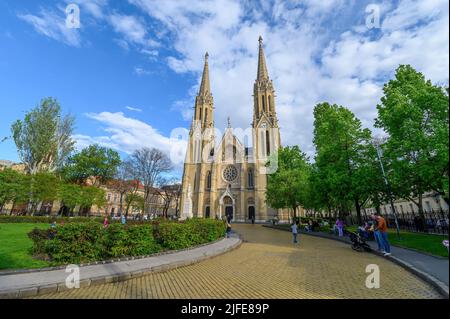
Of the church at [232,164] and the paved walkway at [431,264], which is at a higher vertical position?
the church at [232,164]

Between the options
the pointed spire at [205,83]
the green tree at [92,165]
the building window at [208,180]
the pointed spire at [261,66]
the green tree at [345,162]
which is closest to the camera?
the green tree at [345,162]

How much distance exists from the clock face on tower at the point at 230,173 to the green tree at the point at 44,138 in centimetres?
3112

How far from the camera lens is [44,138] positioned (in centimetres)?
3700

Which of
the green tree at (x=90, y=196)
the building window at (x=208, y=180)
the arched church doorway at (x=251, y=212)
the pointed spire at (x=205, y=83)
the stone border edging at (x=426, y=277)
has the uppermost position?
the pointed spire at (x=205, y=83)

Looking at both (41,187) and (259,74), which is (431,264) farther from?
(259,74)

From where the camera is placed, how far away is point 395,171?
14.2 m

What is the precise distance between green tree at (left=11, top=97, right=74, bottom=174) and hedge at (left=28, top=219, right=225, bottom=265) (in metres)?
35.7

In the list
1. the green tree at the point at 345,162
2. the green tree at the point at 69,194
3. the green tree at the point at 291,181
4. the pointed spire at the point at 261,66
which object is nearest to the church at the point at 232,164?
the pointed spire at the point at 261,66

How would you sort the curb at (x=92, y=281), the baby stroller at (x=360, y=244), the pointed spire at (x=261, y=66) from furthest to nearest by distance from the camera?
the pointed spire at (x=261, y=66)
the baby stroller at (x=360, y=244)
the curb at (x=92, y=281)

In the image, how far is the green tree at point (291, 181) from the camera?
29.0m

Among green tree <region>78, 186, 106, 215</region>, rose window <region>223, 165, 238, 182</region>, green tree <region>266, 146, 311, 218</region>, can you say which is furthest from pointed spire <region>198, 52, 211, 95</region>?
green tree <region>78, 186, 106, 215</region>

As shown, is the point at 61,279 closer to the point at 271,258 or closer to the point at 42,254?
the point at 42,254

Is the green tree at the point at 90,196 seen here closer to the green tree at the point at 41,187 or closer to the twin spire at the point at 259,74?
the green tree at the point at 41,187

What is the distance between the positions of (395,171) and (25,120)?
161ft
